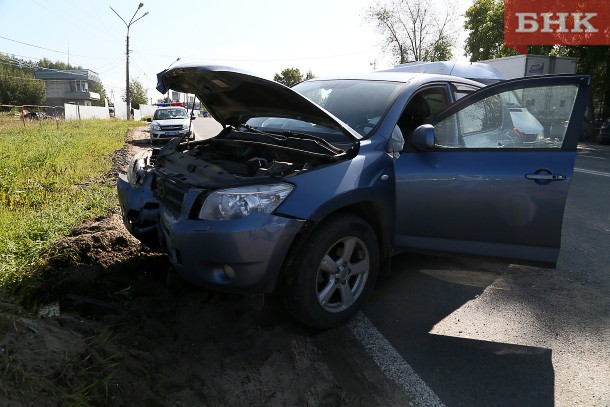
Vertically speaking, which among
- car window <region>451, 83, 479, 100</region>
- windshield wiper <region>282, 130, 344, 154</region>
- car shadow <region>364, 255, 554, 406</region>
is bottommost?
car shadow <region>364, 255, 554, 406</region>

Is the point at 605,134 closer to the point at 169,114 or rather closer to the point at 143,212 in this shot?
the point at 169,114

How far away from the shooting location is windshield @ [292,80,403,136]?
3.56m

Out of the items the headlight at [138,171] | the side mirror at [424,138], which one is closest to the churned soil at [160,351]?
the headlight at [138,171]

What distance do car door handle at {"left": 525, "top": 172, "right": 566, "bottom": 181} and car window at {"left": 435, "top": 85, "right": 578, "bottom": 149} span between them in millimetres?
234

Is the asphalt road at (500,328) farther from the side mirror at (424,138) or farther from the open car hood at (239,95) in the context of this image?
the open car hood at (239,95)

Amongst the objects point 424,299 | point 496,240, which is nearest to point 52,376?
point 424,299

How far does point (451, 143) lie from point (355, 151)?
853 mm

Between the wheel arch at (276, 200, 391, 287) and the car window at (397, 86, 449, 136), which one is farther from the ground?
the car window at (397, 86, 449, 136)

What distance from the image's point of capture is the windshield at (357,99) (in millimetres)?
3559

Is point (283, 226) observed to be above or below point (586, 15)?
below

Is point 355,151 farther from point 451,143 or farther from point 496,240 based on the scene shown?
point 496,240

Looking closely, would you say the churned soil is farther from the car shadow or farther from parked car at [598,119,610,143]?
parked car at [598,119,610,143]

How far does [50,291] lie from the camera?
3305mm

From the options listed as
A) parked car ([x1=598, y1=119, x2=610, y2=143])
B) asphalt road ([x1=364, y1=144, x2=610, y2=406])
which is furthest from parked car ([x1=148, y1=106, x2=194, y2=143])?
parked car ([x1=598, y1=119, x2=610, y2=143])
